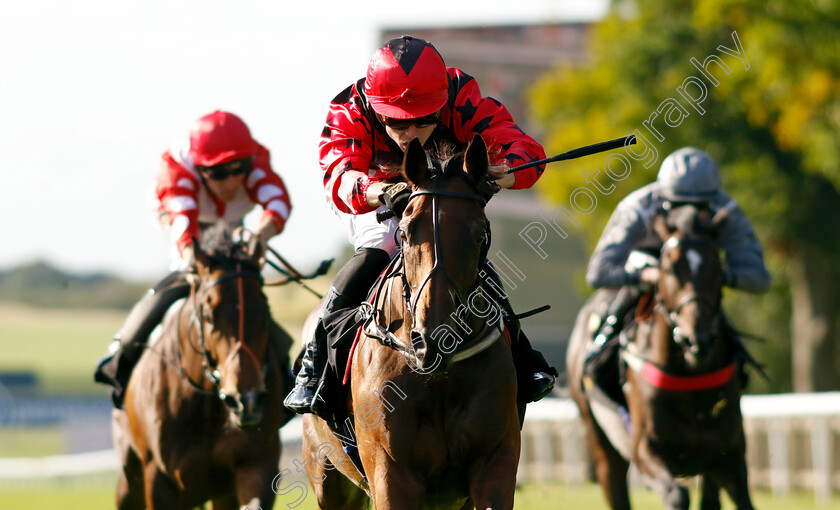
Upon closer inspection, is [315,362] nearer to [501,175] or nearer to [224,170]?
[501,175]

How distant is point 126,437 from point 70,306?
42.7 meters

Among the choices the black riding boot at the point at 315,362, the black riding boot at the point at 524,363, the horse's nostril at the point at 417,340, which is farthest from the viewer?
the black riding boot at the point at 315,362

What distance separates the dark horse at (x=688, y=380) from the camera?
6629mm

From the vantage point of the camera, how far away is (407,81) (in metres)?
4.44

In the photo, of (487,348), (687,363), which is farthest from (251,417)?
(687,363)

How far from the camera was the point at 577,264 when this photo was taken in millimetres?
38125

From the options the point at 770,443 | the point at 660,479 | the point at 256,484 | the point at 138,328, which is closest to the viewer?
the point at 256,484

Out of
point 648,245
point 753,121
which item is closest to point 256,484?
point 648,245

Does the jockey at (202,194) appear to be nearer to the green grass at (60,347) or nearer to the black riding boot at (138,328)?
the black riding boot at (138,328)

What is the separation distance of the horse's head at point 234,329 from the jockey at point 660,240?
2.28 m

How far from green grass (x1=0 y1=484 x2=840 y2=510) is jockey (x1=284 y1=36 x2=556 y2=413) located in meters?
5.03

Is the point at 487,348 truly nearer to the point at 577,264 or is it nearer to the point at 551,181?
the point at 551,181

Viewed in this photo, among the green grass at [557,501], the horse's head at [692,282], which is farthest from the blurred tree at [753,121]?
the horse's head at [692,282]

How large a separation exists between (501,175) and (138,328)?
11.8ft
